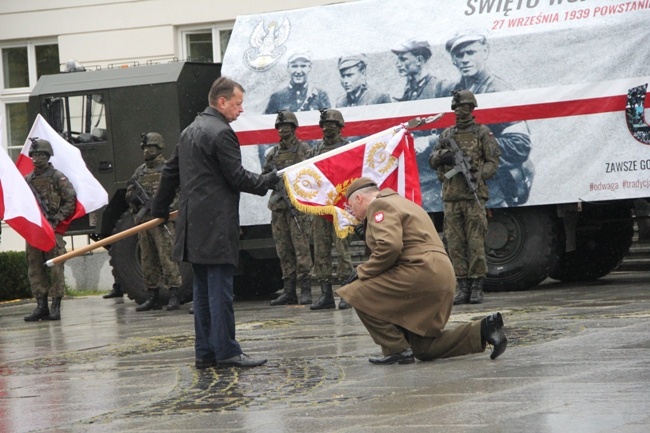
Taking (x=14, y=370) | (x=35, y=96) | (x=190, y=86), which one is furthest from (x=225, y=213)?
(x=35, y=96)

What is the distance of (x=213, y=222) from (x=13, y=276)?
424 inches

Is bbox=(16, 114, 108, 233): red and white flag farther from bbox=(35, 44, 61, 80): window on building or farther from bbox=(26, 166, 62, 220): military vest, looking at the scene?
bbox=(35, 44, 61, 80): window on building

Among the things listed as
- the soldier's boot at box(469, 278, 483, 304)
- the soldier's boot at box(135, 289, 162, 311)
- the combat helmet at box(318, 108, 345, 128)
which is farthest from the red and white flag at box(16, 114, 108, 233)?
the soldier's boot at box(469, 278, 483, 304)

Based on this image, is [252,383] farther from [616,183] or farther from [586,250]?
[586,250]

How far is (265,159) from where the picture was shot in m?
14.8

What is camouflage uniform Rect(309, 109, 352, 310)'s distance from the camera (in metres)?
13.4

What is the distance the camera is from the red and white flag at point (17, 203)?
493 inches

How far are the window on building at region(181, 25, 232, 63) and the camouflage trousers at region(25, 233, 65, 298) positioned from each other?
6.81 meters

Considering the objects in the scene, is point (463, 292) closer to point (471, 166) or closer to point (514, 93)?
point (471, 166)

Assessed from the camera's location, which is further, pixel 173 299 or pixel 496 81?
pixel 173 299

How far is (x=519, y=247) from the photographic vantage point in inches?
555

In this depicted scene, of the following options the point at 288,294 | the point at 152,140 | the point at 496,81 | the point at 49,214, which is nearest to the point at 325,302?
the point at 288,294

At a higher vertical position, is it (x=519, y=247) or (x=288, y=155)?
(x=288, y=155)

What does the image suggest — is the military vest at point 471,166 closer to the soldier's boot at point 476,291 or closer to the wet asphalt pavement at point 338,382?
the soldier's boot at point 476,291
